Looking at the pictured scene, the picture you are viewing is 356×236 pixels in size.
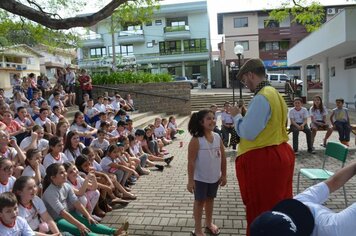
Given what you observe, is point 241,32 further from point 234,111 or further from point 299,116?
point 234,111

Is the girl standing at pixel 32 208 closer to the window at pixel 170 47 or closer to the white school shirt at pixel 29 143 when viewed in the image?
the white school shirt at pixel 29 143

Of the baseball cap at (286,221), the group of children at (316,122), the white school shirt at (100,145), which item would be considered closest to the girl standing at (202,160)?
the baseball cap at (286,221)

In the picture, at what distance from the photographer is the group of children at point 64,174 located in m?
3.71

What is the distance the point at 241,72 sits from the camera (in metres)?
3.11

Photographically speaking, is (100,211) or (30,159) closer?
(30,159)

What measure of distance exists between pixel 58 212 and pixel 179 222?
1645 mm

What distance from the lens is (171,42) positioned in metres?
44.2

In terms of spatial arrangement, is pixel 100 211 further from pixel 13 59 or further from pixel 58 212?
pixel 13 59

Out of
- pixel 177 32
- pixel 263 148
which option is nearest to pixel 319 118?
pixel 263 148

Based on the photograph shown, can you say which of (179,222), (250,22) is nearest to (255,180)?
(179,222)

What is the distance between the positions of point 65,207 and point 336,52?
1792 cm

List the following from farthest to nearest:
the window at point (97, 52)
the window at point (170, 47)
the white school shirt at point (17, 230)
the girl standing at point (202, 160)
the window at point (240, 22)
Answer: the window at point (97, 52) → the window at point (170, 47) → the window at point (240, 22) → the girl standing at point (202, 160) → the white school shirt at point (17, 230)

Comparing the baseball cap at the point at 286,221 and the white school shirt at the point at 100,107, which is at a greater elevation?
the white school shirt at the point at 100,107

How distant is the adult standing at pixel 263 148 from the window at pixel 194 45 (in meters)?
40.6
